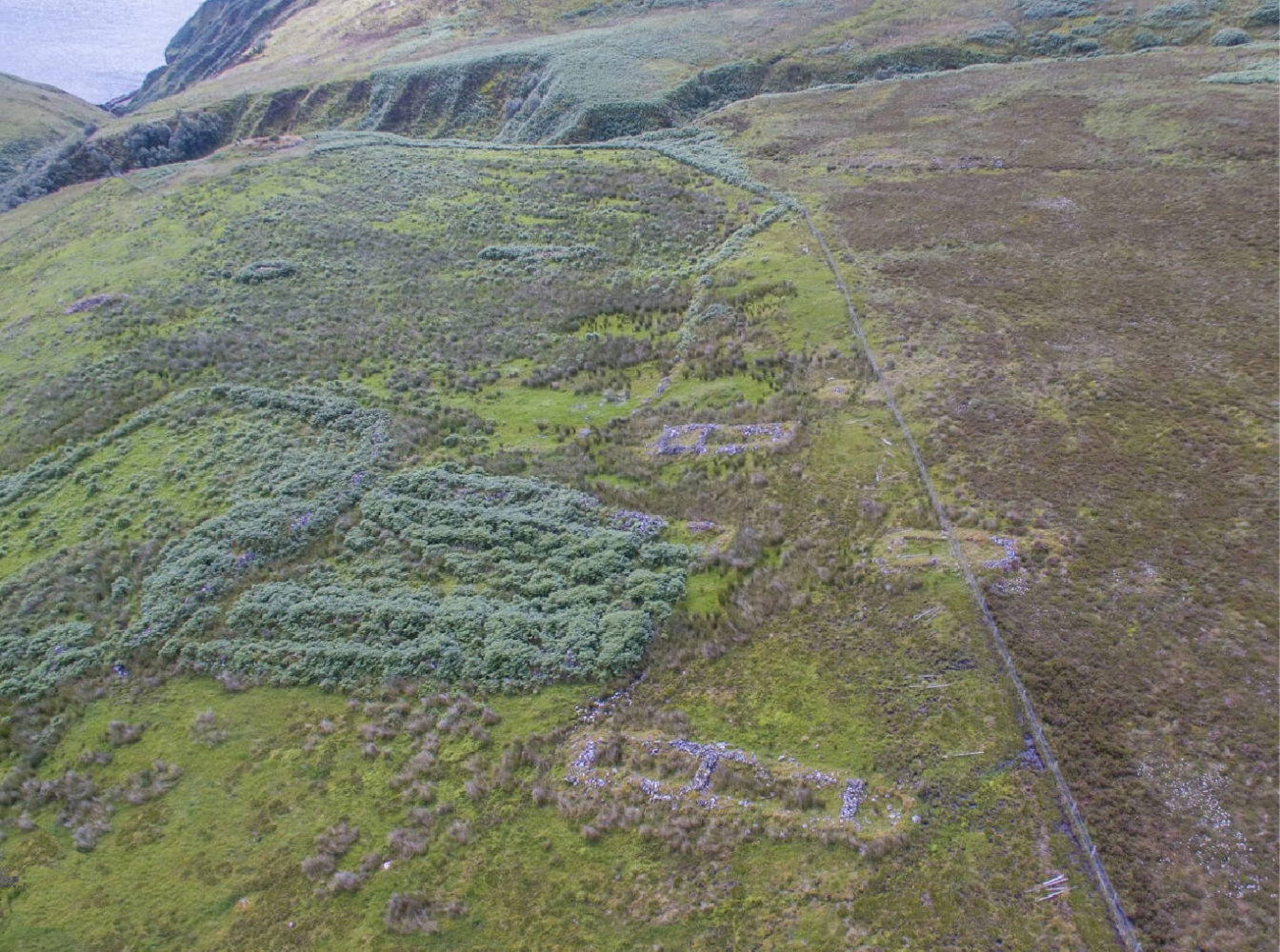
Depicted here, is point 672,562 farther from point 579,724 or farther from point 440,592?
point 440,592

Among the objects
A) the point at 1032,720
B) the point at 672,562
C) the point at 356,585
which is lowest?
the point at 1032,720

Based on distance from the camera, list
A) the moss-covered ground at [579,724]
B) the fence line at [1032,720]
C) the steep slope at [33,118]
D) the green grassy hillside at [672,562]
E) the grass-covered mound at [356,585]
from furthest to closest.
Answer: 1. the steep slope at [33,118]
2. the grass-covered mound at [356,585]
3. the green grassy hillside at [672,562]
4. the moss-covered ground at [579,724]
5. the fence line at [1032,720]

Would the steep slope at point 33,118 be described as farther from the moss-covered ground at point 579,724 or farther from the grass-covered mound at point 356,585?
the grass-covered mound at point 356,585

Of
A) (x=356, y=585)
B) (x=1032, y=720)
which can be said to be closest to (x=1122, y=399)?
(x=1032, y=720)

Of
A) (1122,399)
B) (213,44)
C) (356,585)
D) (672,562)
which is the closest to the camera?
(672,562)

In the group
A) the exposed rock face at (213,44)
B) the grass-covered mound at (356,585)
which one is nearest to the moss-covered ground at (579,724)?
the grass-covered mound at (356,585)
